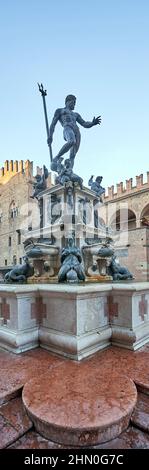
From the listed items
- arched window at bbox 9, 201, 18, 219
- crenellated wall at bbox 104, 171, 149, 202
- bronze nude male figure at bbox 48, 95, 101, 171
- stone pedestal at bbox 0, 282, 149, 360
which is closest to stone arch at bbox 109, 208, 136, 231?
crenellated wall at bbox 104, 171, 149, 202

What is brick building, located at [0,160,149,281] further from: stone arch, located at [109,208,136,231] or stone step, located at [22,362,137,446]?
stone step, located at [22,362,137,446]

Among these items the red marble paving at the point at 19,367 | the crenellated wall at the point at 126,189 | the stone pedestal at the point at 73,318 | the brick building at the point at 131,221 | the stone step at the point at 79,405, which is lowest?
the red marble paving at the point at 19,367

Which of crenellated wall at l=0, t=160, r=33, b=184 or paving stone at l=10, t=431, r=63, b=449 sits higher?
crenellated wall at l=0, t=160, r=33, b=184

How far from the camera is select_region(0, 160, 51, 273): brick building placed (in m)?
21.8

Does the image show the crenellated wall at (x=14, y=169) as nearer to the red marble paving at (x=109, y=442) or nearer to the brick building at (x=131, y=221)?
the brick building at (x=131, y=221)

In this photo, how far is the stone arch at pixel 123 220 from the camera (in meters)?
21.6

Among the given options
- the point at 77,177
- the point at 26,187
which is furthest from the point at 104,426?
the point at 26,187

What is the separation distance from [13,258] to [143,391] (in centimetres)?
2166

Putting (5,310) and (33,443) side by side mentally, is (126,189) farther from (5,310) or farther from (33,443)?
(33,443)

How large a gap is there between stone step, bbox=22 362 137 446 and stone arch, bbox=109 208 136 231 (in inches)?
788

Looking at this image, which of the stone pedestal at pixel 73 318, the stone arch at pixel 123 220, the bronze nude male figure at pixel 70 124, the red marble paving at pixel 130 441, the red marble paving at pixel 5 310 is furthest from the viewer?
the stone arch at pixel 123 220

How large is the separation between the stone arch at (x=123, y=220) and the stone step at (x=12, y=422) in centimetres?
2029

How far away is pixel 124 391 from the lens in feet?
4.67

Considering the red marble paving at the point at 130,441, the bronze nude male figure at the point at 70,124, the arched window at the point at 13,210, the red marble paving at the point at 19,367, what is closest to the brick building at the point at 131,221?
the arched window at the point at 13,210
